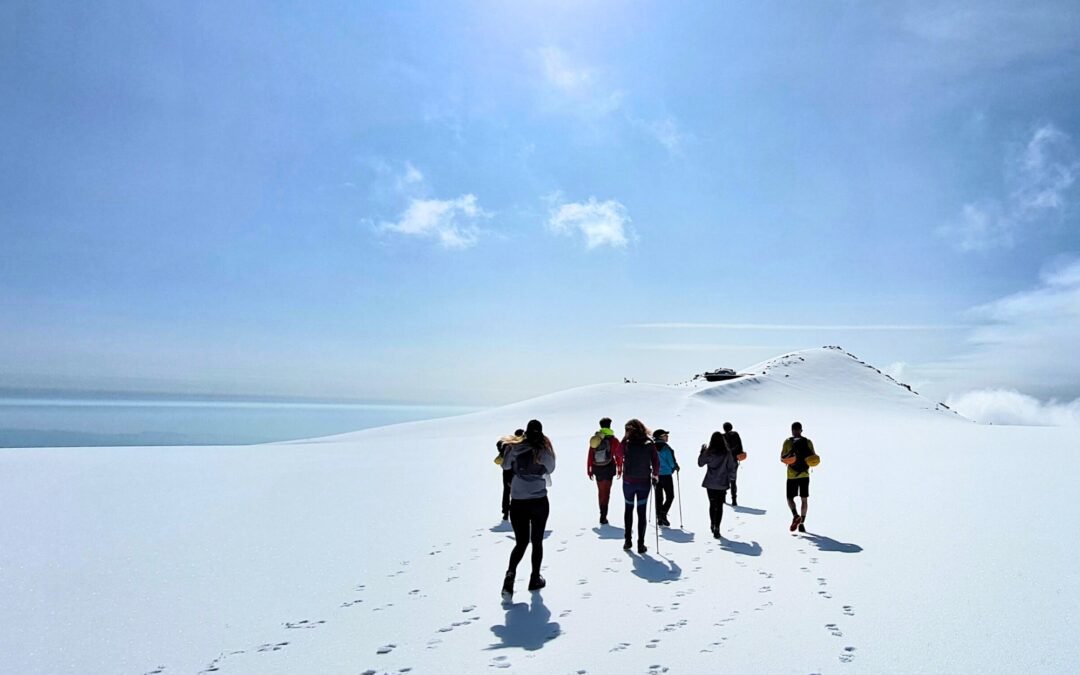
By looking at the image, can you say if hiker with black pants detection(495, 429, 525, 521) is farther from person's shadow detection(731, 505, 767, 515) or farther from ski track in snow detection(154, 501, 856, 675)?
person's shadow detection(731, 505, 767, 515)

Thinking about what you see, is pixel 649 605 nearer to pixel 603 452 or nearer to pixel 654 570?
pixel 654 570

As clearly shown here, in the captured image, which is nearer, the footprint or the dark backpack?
the footprint

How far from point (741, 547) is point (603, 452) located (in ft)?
9.17

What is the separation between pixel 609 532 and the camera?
10.4m

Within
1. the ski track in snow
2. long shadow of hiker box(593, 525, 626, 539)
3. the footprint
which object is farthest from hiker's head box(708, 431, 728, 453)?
the footprint

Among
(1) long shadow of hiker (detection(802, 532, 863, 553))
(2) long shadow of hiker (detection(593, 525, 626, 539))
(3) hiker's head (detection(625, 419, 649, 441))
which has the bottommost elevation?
(2) long shadow of hiker (detection(593, 525, 626, 539))

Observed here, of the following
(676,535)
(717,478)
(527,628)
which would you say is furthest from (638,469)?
(527,628)

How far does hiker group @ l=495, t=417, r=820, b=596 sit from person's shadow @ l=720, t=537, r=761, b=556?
36 cm

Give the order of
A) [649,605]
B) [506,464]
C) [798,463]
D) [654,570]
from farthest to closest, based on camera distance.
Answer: [798,463], [654,570], [506,464], [649,605]

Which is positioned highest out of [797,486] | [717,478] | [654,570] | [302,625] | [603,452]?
[603,452]

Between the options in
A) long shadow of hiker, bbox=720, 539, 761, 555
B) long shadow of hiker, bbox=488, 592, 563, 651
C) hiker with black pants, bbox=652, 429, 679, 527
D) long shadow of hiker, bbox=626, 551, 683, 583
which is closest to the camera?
long shadow of hiker, bbox=488, 592, 563, 651

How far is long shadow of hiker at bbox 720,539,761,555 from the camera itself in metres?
8.80

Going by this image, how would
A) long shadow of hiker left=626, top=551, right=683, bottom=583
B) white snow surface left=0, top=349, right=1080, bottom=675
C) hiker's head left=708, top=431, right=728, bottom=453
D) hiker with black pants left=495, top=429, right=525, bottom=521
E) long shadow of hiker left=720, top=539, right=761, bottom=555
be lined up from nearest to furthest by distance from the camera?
white snow surface left=0, top=349, right=1080, bottom=675
long shadow of hiker left=626, top=551, right=683, bottom=583
hiker with black pants left=495, top=429, right=525, bottom=521
long shadow of hiker left=720, top=539, right=761, bottom=555
hiker's head left=708, top=431, right=728, bottom=453

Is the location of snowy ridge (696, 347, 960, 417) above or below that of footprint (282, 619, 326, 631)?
above
